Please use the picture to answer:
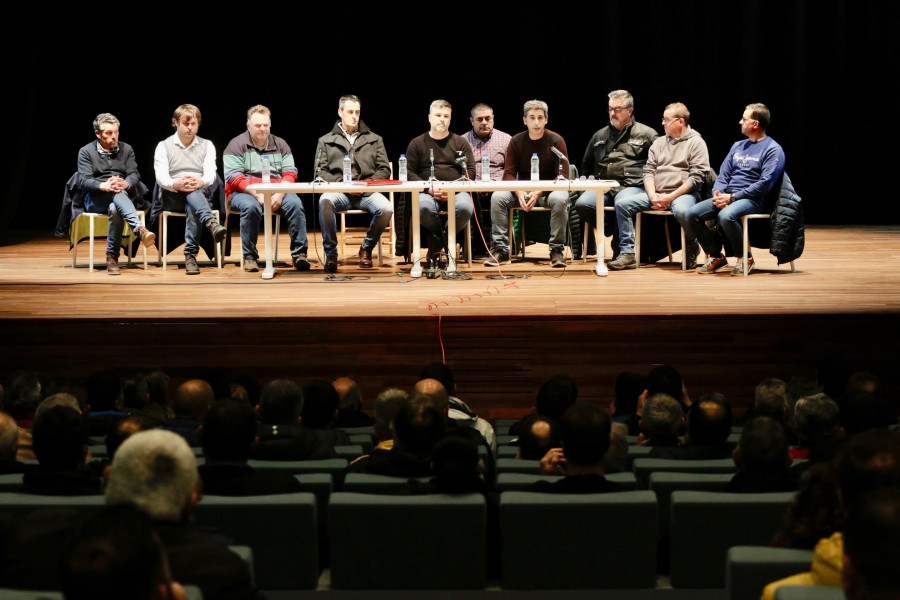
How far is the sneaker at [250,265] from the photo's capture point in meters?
6.33

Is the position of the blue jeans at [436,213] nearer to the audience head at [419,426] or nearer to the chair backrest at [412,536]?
the audience head at [419,426]

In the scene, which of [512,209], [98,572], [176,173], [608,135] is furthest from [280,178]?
[98,572]

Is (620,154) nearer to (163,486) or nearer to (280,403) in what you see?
(280,403)

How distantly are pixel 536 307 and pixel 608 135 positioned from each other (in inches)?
89.6

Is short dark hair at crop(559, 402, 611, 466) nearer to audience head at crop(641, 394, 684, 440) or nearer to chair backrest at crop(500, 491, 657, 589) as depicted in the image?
chair backrest at crop(500, 491, 657, 589)

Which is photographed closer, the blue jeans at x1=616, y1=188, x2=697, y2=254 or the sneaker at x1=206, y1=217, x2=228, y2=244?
the sneaker at x1=206, y1=217, x2=228, y2=244

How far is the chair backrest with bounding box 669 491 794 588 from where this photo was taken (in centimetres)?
219

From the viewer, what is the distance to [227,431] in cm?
232

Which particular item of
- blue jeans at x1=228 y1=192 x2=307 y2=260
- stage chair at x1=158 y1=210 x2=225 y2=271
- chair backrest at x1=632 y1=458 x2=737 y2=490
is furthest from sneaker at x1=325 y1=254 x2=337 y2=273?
chair backrest at x1=632 y1=458 x2=737 y2=490

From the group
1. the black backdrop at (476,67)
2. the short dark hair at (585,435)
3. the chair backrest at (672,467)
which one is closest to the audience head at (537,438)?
the chair backrest at (672,467)

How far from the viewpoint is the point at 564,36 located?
8969 millimetres

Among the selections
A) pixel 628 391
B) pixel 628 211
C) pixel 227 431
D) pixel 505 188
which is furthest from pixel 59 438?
pixel 628 211

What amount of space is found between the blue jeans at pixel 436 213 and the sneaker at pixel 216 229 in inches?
48.5

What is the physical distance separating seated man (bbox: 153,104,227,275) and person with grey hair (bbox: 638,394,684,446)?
3.82m
